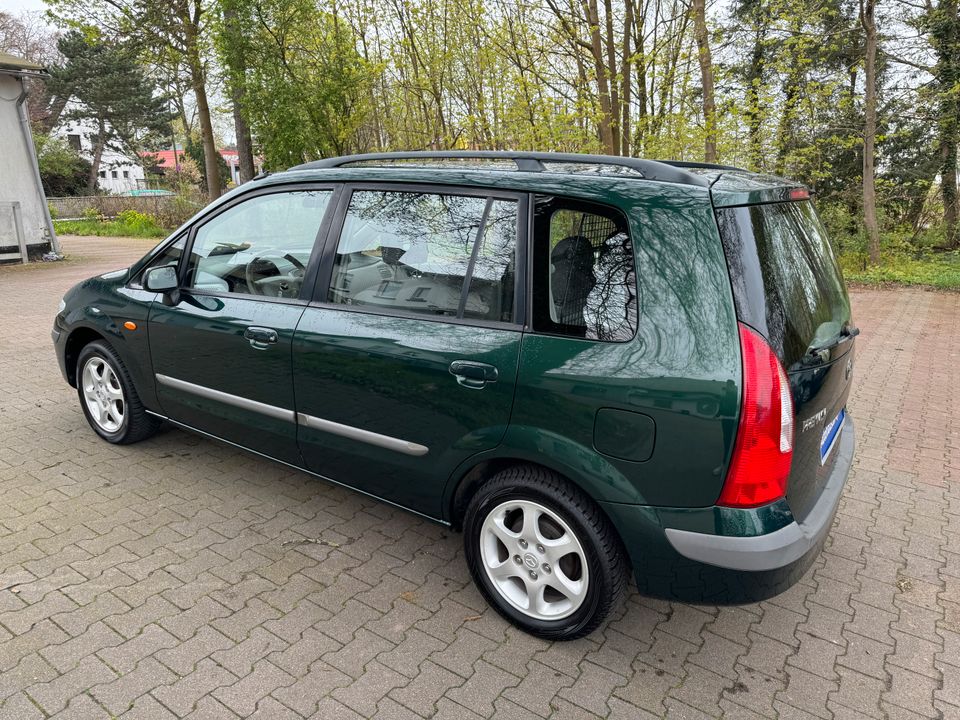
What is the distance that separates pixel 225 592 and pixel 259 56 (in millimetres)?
11884

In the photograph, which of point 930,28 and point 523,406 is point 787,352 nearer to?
point 523,406

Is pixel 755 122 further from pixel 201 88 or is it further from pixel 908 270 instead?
pixel 201 88

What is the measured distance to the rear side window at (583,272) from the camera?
2.28m

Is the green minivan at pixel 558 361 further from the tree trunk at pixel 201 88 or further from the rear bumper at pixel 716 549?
the tree trunk at pixel 201 88

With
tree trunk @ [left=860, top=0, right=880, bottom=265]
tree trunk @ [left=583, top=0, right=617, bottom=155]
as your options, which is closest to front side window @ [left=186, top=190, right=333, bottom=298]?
tree trunk @ [left=583, top=0, right=617, bottom=155]

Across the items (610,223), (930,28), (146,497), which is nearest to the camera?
(610,223)

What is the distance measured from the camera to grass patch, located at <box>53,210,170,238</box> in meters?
22.4

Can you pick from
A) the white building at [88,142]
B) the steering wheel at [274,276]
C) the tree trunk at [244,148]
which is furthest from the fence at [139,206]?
the steering wheel at [274,276]

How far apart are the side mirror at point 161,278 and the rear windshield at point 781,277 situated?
2753 mm

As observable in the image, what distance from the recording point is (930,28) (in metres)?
15.1

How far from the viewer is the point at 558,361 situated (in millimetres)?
2320

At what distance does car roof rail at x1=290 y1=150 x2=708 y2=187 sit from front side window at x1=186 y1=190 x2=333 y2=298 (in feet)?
0.78

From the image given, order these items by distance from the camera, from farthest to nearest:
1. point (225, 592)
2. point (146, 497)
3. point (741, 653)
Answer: point (146, 497)
point (225, 592)
point (741, 653)

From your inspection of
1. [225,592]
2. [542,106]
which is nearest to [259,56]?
[542,106]
